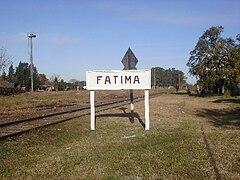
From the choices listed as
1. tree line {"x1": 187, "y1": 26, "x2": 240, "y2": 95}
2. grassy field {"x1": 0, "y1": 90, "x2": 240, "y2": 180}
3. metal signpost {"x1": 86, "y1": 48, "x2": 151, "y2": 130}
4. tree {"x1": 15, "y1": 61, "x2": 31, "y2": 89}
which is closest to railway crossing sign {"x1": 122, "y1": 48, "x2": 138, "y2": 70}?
metal signpost {"x1": 86, "y1": 48, "x2": 151, "y2": 130}

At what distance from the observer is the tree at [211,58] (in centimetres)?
4908

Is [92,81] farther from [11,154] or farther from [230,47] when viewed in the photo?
[230,47]

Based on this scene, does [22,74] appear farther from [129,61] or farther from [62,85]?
[129,61]

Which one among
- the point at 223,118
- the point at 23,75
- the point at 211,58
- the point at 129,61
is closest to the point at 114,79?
the point at 129,61

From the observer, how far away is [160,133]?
360 inches

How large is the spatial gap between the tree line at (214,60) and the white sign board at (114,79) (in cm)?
3859

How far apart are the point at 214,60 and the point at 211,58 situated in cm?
66

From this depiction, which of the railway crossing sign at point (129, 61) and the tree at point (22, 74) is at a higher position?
the tree at point (22, 74)

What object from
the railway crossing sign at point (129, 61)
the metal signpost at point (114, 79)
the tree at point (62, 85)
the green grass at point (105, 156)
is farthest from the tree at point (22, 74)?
the green grass at point (105, 156)

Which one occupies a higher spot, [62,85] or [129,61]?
[129,61]

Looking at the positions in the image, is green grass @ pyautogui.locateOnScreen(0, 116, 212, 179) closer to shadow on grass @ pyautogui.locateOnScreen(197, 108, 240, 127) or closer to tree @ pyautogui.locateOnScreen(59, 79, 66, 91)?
shadow on grass @ pyautogui.locateOnScreen(197, 108, 240, 127)

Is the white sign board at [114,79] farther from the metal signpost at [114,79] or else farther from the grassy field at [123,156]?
the grassy field at [123,156]

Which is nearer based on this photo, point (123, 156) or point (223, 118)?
point (123, 156)

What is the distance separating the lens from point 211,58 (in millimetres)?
50219
